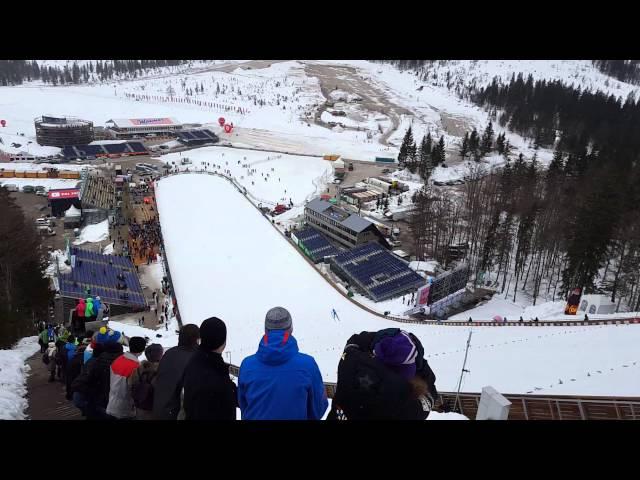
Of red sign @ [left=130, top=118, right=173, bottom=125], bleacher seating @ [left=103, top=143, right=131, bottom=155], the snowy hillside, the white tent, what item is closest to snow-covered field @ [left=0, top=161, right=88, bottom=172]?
bleacher seating @ [left=103, top=143, right=131, bottom=155]

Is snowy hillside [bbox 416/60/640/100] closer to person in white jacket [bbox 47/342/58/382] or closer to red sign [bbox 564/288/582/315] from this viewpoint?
red sign [bbox 564/288/582/315]

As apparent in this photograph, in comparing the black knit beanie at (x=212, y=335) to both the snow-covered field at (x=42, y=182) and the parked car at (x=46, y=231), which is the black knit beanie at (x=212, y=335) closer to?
the parked car at (x=46, y=231)

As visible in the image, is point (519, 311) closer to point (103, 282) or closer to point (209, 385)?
point (103, 282)

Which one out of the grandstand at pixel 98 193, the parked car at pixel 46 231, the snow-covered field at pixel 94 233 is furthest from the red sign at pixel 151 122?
the parked car at pixel 46 231

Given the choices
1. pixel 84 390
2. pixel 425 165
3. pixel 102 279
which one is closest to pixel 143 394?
pixel 84 390

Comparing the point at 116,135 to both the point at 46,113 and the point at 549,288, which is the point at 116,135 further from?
the point at 549,288

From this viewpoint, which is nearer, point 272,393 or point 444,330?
point 272,393
